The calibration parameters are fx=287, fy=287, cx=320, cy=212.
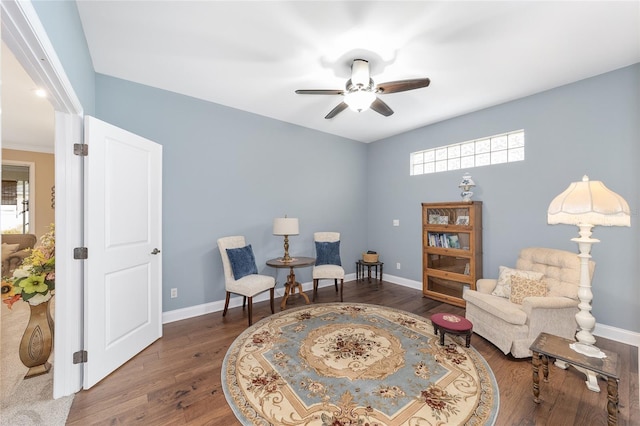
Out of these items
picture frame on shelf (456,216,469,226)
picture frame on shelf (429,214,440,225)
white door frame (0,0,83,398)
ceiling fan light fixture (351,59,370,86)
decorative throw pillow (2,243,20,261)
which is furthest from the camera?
decorative throw pillow (2,243,20,261)

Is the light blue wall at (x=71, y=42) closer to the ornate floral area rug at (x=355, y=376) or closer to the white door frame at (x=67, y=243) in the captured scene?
the white door frame at (x=67, y=243)

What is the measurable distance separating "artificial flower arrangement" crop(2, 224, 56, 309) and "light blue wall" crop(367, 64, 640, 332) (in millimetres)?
4600

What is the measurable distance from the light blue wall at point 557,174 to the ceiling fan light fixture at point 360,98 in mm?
2258

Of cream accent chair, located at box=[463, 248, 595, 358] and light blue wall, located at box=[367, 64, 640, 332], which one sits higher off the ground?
light blue wall, located at box=[367, 64, 640, 332]

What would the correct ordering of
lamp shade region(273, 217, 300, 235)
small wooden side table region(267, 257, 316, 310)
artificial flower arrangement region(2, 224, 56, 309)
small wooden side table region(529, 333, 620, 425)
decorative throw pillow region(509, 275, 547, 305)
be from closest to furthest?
1. small wooden side table region(529, 333, 620, 425)
2. artificial flower arrangement region(2, 224, 56, 309)
3. decorative throw pillow region(509, 275, 547, 305)
4. small wooden side table region(267, 257, 316, 310)
5. lamp shade region(273, 217, 300, 235)

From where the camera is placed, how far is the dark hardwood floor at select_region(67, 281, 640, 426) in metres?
1.99

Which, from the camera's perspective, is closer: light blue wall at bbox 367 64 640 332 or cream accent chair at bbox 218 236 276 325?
light blue wall at bbox 367 64 640 332

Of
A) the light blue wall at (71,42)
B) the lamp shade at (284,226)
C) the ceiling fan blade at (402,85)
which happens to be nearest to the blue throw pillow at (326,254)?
the lamp shade at (284,226)

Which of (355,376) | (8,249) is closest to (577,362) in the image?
(355,376)

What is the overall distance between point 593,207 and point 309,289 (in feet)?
12.0

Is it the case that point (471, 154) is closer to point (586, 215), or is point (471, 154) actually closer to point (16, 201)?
point (586, 215)

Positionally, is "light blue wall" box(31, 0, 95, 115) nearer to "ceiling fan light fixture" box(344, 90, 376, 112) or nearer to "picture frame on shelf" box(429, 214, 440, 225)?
"ceiling fan light fixture" box(344, 90, 376, 112)

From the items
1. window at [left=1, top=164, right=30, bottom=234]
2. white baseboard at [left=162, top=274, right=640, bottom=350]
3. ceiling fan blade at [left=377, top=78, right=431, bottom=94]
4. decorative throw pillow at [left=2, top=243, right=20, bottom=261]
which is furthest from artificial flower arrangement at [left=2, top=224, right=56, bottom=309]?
window at [left=1, top=164, right=30, bottom=234]

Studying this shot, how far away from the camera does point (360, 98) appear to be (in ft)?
8.99
